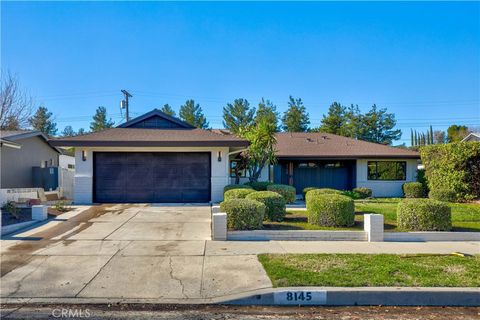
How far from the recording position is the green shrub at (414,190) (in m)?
19.1

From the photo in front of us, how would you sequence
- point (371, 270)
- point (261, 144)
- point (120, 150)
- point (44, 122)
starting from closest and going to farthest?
point (371, 270) < point (120, 150) < point (261, 144) < point (44, 122)

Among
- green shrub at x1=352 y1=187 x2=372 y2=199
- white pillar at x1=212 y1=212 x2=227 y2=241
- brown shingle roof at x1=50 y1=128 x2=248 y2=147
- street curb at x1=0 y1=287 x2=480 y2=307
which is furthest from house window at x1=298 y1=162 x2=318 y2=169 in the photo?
street curb at x1=0 y1=287 x2=480 y2=307

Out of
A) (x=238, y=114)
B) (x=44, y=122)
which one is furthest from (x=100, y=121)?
(x=238, y=114)

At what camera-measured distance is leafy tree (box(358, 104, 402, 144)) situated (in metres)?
42.8

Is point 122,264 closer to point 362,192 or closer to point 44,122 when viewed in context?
point 362,192

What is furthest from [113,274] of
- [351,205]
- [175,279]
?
[351,205]

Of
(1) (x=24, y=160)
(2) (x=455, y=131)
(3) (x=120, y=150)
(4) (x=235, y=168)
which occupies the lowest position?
(4) (x=235, y=168)

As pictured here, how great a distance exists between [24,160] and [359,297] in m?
18.5

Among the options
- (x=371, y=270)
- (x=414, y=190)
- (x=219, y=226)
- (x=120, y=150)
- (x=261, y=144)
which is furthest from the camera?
(x=414, y=190)

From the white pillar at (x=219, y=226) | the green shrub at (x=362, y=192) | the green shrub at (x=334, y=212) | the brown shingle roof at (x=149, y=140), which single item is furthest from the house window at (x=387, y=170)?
the white pillar at (x=219, y=226)

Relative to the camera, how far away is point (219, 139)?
49.3ft

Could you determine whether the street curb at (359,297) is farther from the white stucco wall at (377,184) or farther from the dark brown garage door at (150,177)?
the white stucco wall at (377,184)

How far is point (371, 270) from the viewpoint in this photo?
579 centimetres

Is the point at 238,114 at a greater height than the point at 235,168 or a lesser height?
greater
